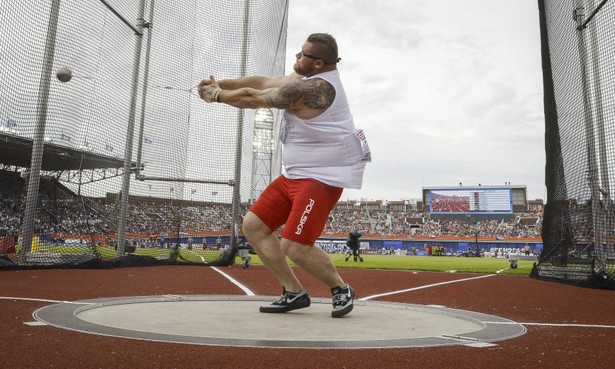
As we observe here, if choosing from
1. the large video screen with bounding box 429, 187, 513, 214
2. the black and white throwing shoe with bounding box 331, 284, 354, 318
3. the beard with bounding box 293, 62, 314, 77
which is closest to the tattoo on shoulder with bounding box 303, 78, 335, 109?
the beard with bounding box 293, 62, 314, 77

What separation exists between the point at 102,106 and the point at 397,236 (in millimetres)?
49784

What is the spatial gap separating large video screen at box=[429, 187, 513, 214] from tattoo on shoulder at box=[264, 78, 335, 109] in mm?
68684

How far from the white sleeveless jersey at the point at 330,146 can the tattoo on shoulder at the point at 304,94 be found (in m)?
0.07

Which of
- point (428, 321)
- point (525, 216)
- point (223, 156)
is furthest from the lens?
point (525, 216)

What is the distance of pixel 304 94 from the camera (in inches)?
130

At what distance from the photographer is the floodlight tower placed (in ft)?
43.2

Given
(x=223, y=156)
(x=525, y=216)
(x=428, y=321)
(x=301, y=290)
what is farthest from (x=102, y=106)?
(x=525, y=216)

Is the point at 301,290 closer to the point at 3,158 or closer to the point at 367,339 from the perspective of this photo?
the point at 367,339

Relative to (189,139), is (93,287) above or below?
below

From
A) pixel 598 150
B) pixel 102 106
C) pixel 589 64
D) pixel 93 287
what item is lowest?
pixel 93 287

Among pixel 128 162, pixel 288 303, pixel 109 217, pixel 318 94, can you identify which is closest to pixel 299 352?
pixel 288 303

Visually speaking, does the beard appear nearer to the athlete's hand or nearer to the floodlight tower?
the athlete's hand

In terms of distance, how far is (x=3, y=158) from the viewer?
1772 cm

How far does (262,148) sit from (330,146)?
14419mm
